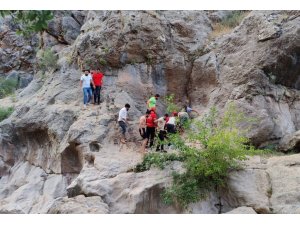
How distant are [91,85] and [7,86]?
11362 millimetres

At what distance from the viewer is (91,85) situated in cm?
1627

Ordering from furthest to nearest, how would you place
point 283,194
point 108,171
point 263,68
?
1. point 263,68
2. point 108,171
3. point 283,194

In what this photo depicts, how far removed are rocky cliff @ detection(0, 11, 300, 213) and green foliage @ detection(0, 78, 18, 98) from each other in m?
4.66

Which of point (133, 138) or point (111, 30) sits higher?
point (111, 30)

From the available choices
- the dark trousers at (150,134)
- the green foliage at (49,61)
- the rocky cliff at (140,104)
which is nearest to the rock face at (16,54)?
the rocky cliff at (140,104)

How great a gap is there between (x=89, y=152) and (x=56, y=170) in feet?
6.74

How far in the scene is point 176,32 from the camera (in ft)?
62.1

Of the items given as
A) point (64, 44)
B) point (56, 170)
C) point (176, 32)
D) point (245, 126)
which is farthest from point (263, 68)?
point (64, 44)

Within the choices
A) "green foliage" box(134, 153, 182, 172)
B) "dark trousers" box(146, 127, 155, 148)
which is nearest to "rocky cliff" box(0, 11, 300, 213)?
"green foliage" box(134, 153, 182, 172)

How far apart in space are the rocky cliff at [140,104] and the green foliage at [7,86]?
4.66 m

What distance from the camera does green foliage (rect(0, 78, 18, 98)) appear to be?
25.1m

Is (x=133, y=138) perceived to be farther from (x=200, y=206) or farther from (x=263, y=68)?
(x=263, y=68)

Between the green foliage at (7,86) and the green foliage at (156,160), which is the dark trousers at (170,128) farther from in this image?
the green foliage at (7,86)

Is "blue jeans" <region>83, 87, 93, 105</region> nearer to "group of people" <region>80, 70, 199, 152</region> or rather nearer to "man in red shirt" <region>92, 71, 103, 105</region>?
"group of people" <region>80, 70, 199, 152</region>
